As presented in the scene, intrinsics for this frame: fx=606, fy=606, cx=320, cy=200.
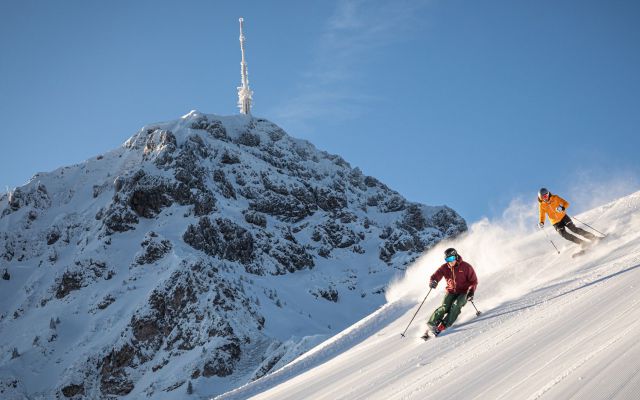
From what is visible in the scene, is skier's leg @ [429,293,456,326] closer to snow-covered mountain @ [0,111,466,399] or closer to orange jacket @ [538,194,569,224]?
orange jacket @ [538,194,569,224]

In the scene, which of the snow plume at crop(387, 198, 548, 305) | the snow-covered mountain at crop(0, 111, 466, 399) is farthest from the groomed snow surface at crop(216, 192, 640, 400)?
the snow-covered mountain at crop(0, 111, 466, 399)

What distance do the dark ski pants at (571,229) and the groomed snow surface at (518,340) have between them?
0.82ft

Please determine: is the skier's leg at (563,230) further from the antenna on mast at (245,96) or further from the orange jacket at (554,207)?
the antenna on mast at (245,96)

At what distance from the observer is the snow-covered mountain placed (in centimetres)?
4809

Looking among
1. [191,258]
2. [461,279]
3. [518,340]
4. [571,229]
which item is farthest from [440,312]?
[191,258]

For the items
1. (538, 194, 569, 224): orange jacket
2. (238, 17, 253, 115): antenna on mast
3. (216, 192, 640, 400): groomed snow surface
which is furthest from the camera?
(238, 17, 253, 115): antenna on mast

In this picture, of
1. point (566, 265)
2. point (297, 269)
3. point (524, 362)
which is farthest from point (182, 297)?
point (524, 362)

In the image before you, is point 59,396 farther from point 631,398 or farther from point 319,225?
point 631,398

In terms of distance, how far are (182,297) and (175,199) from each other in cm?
2258

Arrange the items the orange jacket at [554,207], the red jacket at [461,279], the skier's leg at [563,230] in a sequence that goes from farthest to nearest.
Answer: the orange jacket at [554,207]
the skier's leg at [563,230]
the red jacket at [461,279]

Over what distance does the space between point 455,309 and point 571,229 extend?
493 centimetres

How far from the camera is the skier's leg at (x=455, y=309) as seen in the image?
11048 mm

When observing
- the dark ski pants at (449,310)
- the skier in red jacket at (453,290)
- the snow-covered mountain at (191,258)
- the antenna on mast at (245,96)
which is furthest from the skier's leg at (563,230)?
the antenna on mast at (245,96)

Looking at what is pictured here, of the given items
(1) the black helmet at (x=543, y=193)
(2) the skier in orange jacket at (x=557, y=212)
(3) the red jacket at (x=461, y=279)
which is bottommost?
(3) the red jacket at (x=461, y=279)
